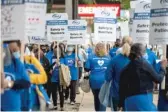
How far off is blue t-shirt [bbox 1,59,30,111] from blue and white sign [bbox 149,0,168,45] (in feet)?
8.86

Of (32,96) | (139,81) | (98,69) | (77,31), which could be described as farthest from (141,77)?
(77,31)

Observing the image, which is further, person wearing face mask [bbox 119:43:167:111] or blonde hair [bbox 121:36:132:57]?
blonde hair [bbox 121:36:132:57]

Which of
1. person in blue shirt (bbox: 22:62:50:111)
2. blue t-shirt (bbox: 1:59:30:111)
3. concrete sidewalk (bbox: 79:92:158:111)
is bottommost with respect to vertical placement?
concrete sidewalk (bbox: 79:92:158:111)

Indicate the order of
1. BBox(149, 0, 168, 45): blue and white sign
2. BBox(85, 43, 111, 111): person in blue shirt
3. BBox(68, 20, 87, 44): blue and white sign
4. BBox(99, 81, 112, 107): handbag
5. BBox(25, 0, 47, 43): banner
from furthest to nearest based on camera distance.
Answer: BBox(68, 20, 87, 44): blue and white sign < BBox(85, 43, 111, 111): person in blue shirt < BBox(99, 81, 112, 107): handbag < BBox(25, 0, 47, 43): banner < BBox(149, 0, 168, 45): blue and white sign

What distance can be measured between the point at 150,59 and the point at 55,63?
4.93 meters

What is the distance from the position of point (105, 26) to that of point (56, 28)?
1.97 m

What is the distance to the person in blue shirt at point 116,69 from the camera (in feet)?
36.6

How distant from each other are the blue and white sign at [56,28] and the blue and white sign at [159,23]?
793 centimetres

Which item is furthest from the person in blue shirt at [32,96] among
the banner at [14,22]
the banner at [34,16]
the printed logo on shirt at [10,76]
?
the banner at [14,22]

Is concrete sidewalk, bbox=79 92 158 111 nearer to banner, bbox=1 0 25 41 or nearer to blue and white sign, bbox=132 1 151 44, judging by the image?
blue and white sign, bbox=132 1 151 44

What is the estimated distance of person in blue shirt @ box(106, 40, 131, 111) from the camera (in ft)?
36.6

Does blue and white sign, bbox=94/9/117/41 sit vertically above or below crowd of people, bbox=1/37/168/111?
above

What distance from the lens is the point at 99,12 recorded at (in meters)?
17.0

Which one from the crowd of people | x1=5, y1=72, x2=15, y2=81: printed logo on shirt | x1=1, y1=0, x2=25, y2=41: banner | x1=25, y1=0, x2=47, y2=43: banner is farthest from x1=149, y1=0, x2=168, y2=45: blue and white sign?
x1=5, y1=72, x2=15, y2=81: printed logo on shirt
